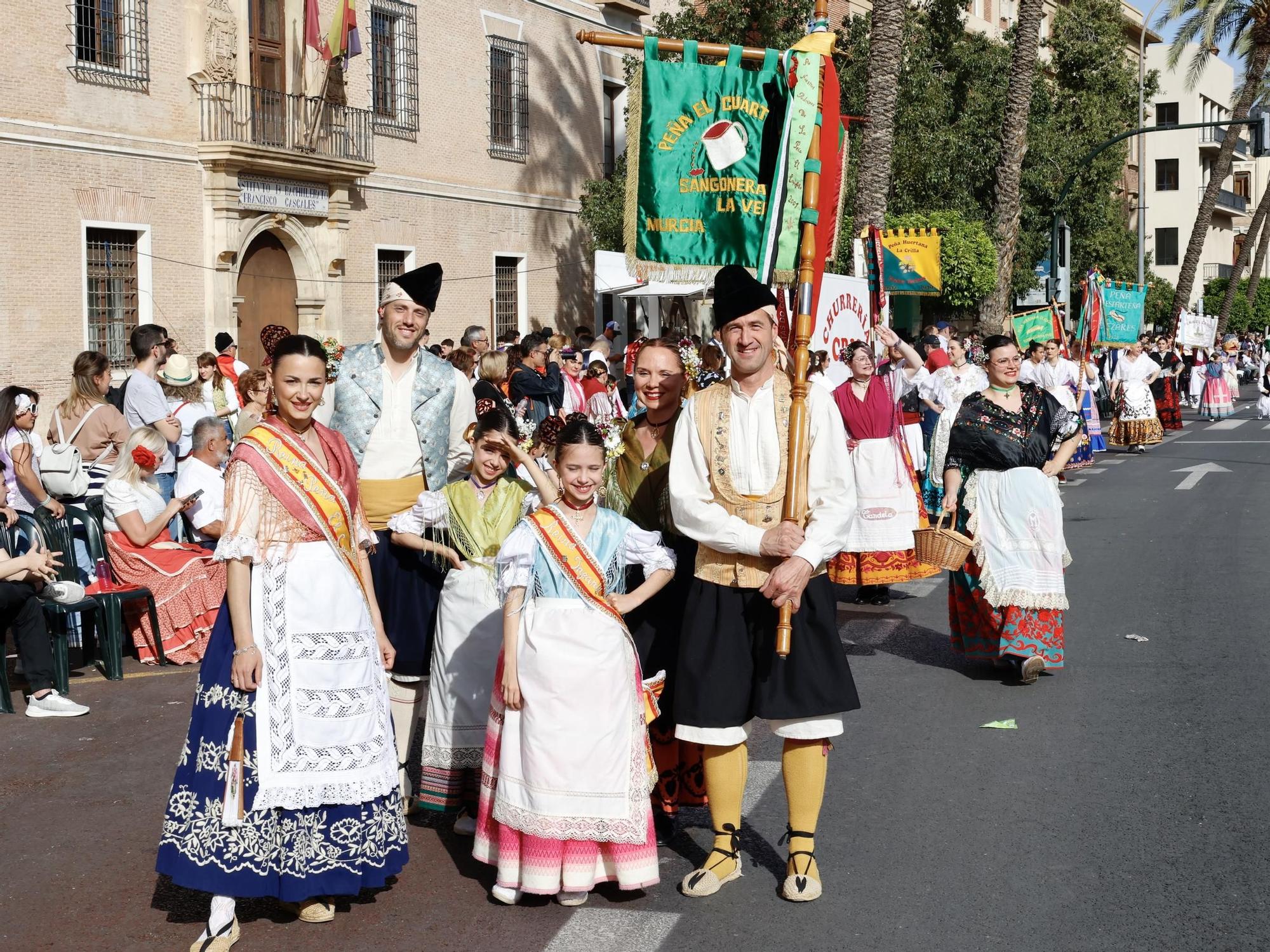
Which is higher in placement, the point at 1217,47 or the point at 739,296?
the point at 1217,47

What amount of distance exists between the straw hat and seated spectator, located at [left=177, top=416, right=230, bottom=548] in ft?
8.30

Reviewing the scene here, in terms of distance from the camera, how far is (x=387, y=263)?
2489 centimetres

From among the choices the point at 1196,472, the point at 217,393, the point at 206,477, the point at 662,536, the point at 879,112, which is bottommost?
the point at 1196,472

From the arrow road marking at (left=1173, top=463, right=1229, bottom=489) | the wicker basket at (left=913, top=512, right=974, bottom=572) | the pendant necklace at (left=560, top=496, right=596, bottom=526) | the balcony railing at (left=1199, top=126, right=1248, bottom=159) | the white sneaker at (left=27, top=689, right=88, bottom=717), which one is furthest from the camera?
the balcony railing at (left=1199, top=126, right=1248, bottom=159)

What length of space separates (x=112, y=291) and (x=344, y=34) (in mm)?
5470

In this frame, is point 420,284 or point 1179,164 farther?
point 1179,164

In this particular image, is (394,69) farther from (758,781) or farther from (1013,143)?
(758,781)

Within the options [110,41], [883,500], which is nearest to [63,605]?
[883,500]

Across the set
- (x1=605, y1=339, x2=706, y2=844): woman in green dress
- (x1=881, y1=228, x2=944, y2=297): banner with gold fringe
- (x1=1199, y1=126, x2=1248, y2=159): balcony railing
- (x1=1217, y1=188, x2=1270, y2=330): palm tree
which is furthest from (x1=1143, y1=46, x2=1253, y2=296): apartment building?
(x1=605, y1=339, x2=706, y2=844): woman in green dress

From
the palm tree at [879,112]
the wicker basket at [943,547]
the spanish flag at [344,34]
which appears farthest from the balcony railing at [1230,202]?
the wicker basket at [943,547]

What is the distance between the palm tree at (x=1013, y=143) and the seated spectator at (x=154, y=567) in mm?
19722

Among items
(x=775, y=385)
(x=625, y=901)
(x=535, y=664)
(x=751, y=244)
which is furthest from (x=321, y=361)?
(x=751, y=244)

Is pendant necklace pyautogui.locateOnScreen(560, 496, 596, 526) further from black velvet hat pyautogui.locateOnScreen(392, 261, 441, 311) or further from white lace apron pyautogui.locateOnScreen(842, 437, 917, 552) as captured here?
white lace apron pyautogui.locateOnScreen(842, 437, 917, 552)

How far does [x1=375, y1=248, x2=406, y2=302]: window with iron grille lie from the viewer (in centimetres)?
2459
